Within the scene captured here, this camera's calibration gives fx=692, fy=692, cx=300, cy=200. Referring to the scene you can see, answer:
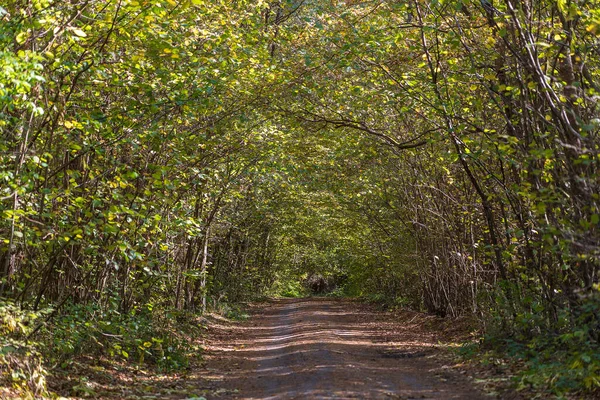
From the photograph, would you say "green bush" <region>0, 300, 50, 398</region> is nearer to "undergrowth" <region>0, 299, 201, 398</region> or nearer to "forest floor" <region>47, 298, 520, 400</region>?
"undergrowth" <region>0, 299, 201, 398</region>

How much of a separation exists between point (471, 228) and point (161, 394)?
859 cm

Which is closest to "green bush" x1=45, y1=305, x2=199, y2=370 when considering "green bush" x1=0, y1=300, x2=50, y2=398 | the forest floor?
the forest floor

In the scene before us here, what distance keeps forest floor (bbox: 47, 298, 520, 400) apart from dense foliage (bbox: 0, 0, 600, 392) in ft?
2.69

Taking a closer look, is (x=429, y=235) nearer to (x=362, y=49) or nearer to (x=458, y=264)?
(x=458, y=264)

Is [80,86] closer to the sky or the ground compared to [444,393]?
closer to the sky

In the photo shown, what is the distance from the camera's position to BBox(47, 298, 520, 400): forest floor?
30.4ft

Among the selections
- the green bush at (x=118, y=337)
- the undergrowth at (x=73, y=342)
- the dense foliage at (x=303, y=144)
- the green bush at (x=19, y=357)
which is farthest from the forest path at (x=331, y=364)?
the green bush at (x=19, y=357)

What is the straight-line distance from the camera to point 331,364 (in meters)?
11.7

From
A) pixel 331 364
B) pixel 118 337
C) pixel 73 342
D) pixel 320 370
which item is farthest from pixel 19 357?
pixel 331 364

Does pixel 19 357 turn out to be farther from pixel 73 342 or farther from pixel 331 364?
pixel 331 364

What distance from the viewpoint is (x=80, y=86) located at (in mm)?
10391

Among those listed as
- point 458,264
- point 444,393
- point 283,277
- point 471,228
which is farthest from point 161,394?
point 283,277

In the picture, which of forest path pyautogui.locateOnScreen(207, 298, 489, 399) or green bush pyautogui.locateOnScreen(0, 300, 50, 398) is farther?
Answer: forest path pyautogui.locateOnScreen(207, 298, 489, 399)

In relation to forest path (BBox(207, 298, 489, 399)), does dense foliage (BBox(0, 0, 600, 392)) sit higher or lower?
higher
